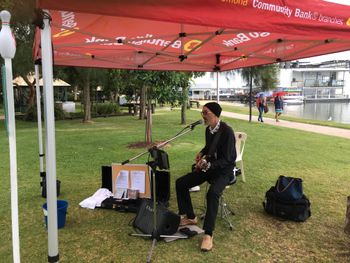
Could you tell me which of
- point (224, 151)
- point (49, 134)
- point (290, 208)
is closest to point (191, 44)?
point (224, 151)

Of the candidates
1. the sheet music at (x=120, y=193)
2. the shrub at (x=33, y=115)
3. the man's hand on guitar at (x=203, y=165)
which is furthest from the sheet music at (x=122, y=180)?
the shrub at (x=33, y=115)

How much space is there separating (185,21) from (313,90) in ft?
205

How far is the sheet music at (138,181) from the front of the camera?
16.5 feet

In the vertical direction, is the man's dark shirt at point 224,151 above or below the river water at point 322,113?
above

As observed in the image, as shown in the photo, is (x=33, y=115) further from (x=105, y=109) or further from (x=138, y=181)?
(x=138, y=181)

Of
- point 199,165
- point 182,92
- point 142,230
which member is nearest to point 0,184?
point 142,230

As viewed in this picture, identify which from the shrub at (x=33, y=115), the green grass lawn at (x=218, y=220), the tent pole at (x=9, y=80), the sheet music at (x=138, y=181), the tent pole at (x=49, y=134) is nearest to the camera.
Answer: the tent pole at (x=9, y=80)

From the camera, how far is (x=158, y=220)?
3.96m

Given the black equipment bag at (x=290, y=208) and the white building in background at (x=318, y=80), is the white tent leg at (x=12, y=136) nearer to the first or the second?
the black equipment bag at (x=290, y=208)

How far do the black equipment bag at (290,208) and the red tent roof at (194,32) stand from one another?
2134mm

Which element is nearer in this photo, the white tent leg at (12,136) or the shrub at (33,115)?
the white tent leg at (12,136)

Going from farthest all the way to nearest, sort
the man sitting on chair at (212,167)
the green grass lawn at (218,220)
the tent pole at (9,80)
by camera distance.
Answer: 1. the man sitting on chair at (212,167)
2. the green grass lawn at (218,220)
3. the tent pole at (9,80)

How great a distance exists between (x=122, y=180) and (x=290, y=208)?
250 cm

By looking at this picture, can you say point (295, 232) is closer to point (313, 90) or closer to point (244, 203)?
point (244, 203)
